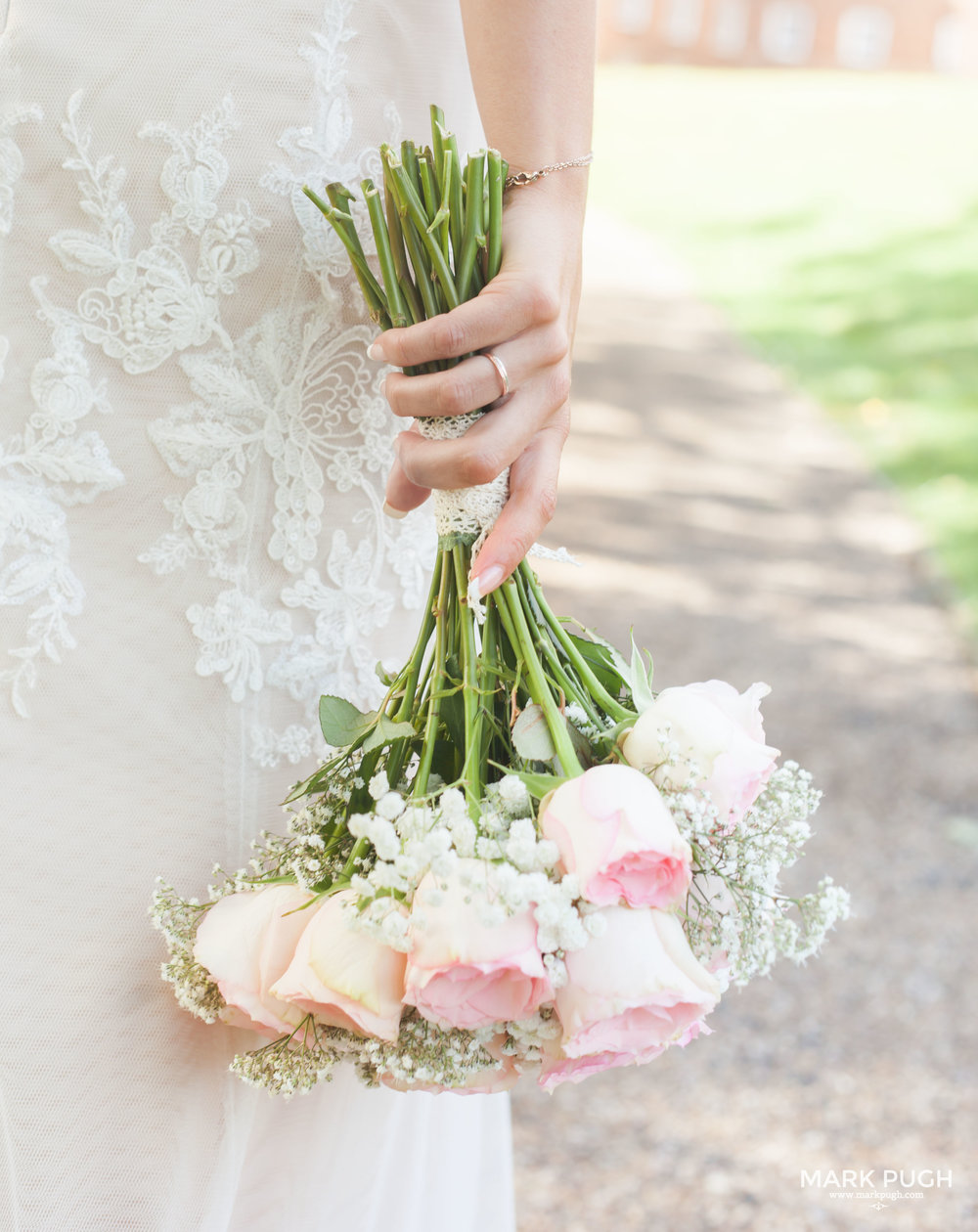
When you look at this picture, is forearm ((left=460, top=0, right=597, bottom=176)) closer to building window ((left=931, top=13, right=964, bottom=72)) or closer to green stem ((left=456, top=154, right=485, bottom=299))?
green stem ((left=456, top=154, right=485, bottom=299))

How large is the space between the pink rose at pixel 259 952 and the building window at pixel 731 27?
2501 cm

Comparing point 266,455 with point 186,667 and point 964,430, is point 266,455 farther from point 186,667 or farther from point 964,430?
point 964,430

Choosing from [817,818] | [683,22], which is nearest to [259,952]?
[817,818]

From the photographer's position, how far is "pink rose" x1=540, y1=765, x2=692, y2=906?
2.78 feet

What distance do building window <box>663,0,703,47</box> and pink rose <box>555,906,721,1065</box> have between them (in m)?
25.3

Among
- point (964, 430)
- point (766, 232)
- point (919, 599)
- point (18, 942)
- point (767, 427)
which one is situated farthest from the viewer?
point (766, 232)

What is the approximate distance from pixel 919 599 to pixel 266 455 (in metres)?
4.42

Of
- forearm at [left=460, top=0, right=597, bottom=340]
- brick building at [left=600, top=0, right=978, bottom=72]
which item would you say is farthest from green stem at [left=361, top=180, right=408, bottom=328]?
brick building at [left=600, top=0, right=978, bottom=72]

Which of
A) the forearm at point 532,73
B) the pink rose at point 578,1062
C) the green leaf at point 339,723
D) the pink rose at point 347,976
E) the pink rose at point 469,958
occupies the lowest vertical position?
the pink rose at point 578,1062

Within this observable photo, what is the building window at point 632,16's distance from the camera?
23406mm

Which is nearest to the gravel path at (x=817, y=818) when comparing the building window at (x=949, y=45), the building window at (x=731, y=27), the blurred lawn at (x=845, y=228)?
the blurred lawn at (x=845, y=228)

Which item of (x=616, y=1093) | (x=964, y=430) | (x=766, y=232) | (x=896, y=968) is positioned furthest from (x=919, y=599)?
(x=766, y=232)

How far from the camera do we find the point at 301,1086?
3.17 feet

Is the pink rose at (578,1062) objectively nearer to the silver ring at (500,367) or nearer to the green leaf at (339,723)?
the green leaf at (339,723)
